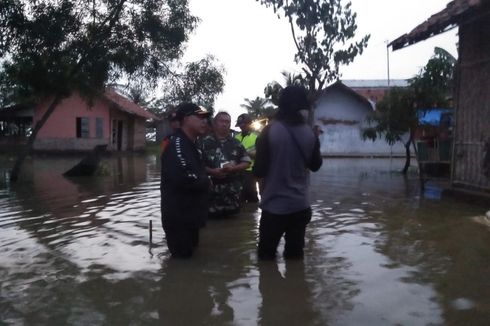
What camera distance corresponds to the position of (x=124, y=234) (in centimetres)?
713

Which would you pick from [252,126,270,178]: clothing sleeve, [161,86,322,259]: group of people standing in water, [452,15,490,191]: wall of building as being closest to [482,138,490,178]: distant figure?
[452,15,490,191]: wall of building

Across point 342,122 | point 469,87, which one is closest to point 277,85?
point 342,122

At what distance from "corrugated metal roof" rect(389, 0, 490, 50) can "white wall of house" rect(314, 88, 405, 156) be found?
2632 centimetres

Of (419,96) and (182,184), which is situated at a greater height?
(419,96)

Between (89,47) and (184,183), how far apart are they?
11925 millimetres

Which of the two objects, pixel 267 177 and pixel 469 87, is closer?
pixel 267 177

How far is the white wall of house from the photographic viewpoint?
36656 millimetres

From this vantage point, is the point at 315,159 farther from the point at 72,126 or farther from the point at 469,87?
the point at 72,126

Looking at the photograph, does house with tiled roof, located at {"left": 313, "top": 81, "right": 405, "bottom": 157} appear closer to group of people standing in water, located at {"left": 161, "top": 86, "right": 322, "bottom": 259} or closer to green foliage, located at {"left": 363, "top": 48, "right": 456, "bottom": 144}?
green foliage, located at {"left": 363, "top": 48, "right": 456, "bottom": 144}

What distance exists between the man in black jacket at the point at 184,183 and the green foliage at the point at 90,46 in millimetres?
8786

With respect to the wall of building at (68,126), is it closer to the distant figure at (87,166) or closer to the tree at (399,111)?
the distant figure at (87,166)

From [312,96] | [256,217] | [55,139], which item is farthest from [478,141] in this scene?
[55,139]

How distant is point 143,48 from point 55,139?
1920cm

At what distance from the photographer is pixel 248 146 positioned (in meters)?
9.20
